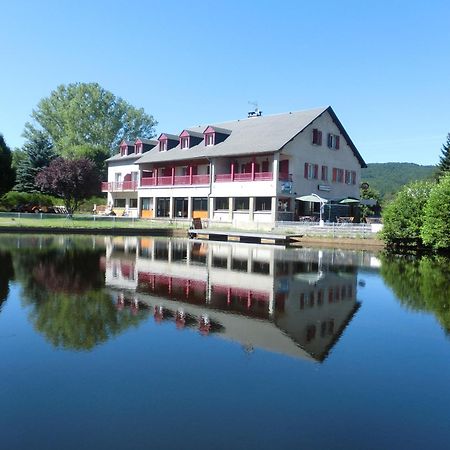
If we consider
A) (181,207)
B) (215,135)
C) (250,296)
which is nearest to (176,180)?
(181,207)

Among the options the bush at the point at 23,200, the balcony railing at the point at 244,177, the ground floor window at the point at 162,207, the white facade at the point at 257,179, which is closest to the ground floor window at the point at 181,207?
the white facade at the point at 257,179

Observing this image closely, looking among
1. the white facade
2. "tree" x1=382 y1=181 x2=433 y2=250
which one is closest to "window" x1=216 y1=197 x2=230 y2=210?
the white facade

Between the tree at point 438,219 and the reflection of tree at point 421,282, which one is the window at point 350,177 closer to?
the tree at point 438,219

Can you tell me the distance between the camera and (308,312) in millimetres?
10320

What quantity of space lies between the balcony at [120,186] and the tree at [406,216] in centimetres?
3113

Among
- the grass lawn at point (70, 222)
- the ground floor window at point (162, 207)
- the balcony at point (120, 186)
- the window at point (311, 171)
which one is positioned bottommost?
the grass lawn at point (70, 222)

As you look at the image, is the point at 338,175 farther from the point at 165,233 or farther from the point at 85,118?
the point at 85,118

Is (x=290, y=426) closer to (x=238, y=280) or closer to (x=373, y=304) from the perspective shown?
(x=373, y=304)

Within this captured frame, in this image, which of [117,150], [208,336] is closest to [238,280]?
[208,336]

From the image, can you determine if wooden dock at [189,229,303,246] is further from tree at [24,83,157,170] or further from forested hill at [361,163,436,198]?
forested hill at [361,163,436,198]

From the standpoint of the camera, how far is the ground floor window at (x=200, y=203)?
4603 centimetres

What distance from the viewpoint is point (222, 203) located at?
147 ft

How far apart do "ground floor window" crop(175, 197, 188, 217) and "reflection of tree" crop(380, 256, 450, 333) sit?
90.9ft

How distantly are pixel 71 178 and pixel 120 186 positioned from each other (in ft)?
37.7
